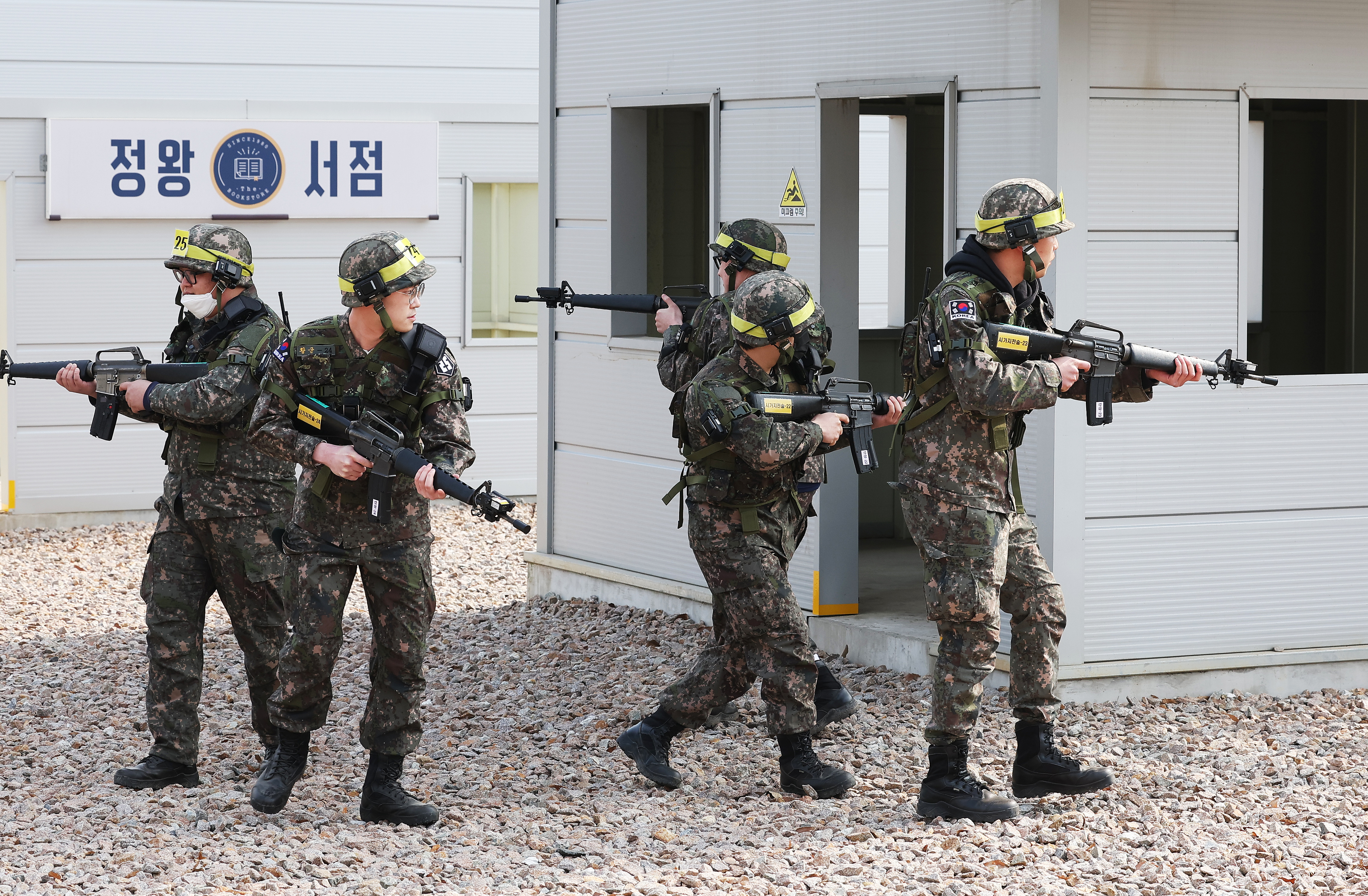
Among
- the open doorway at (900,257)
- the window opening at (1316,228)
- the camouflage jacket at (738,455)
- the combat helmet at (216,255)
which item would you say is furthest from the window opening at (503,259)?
the camouflage jacket at (738,455)

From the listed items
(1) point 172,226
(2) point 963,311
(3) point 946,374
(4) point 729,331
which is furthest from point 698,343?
(1) point 172,226

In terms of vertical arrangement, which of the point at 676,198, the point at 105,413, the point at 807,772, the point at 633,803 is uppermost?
the point at 676,198

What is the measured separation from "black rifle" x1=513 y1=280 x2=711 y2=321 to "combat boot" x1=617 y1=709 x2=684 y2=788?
203cm

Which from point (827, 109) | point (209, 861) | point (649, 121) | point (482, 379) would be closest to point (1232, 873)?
point (209, 861)

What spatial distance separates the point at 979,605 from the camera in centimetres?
524

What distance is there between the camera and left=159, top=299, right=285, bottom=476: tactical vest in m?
5.78

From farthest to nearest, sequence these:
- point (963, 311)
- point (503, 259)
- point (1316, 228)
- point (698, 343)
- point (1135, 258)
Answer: point (503, 259), point (1316, 228), point (1135, 258), point (698, 343), point (963, 311)

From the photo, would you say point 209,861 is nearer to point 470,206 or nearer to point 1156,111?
point 1156,111

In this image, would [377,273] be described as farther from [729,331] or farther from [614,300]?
[614,300]

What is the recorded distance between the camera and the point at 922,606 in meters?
7.90

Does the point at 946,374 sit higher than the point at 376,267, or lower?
lower

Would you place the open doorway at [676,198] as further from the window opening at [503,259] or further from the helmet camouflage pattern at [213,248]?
the window opening at [503,259]

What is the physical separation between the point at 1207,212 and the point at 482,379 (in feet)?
23.3

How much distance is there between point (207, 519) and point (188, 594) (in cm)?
29
